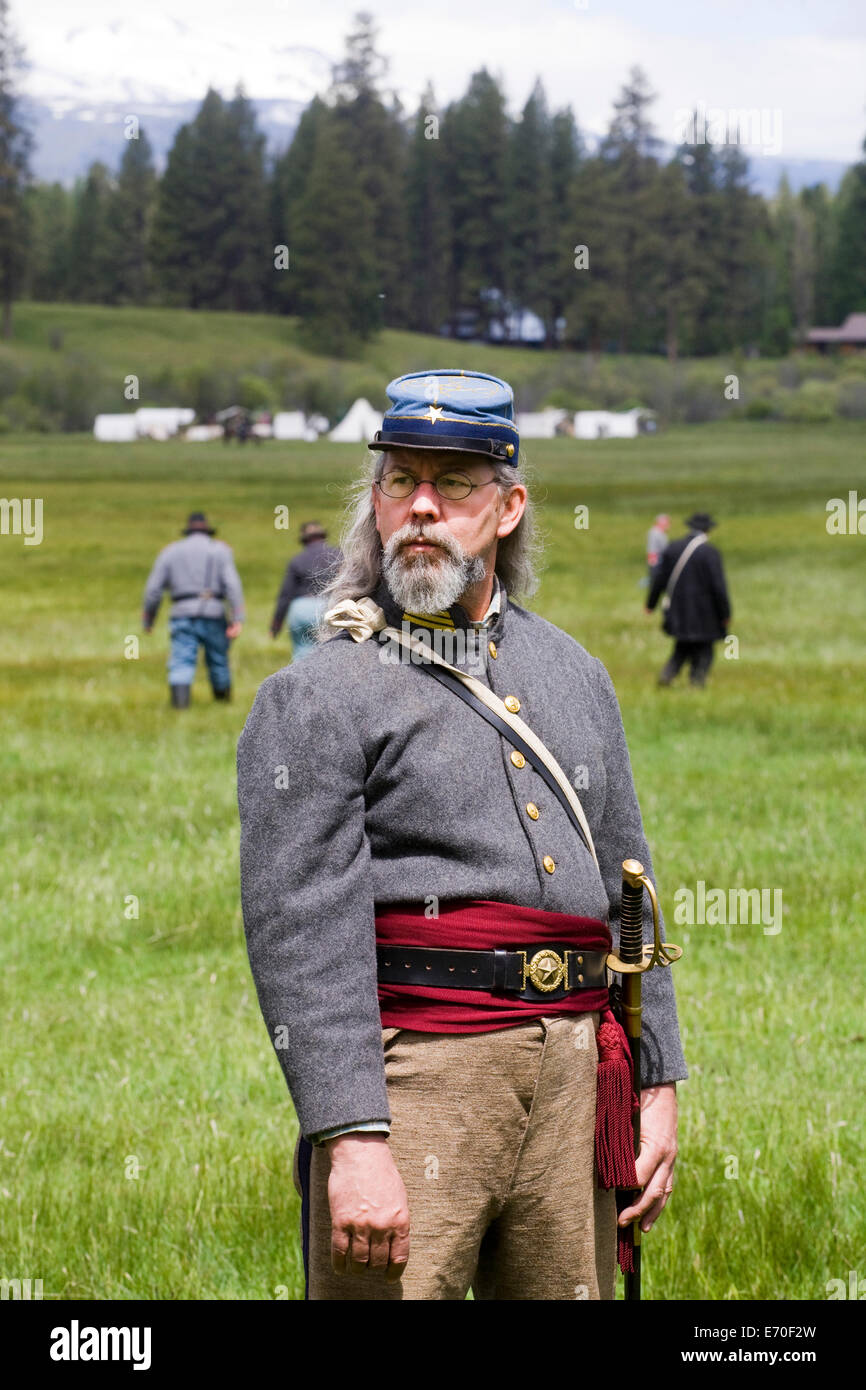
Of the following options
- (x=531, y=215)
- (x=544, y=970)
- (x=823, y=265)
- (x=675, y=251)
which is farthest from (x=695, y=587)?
(x=823, y=265)

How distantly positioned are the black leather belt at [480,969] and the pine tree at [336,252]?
389ft

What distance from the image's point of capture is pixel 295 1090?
125 inches

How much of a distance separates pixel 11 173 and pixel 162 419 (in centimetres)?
Result: 2878

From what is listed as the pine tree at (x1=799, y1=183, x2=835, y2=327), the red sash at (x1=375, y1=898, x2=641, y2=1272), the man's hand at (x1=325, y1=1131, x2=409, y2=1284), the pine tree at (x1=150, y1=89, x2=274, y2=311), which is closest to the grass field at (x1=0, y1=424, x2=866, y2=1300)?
the red sash at (x1=375, y1=898, x2=641, y2=1272)

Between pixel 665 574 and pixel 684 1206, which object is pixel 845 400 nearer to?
pixel 665 574

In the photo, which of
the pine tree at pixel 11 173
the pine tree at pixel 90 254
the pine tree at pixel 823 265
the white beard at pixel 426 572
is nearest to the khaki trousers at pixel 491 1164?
the white beard at pixel 426 572

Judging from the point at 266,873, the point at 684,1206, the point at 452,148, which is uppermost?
the point at 452,148

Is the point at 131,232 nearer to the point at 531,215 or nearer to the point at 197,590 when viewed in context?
the point at 531,215

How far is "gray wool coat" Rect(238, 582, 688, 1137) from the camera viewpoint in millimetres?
3131

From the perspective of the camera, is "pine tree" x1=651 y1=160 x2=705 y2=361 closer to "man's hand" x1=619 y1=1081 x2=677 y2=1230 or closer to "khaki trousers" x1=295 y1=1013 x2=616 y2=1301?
"man's hand" x1=619 y1=1081 x2=677 y2=1230

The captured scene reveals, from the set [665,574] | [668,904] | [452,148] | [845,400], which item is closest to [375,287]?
[452,148]

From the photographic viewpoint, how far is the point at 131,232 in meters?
146

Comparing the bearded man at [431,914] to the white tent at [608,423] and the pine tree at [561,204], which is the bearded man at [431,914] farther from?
the pine tree at [561,204]
